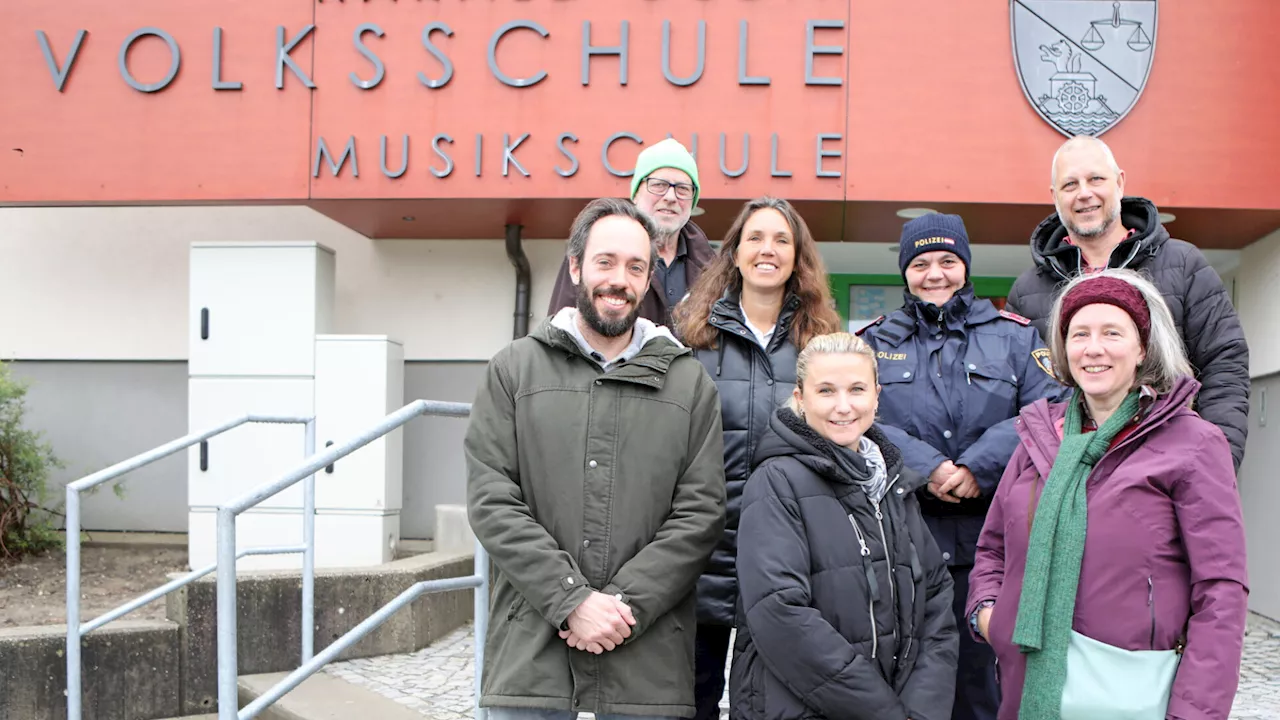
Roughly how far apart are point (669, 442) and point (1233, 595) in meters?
1.22

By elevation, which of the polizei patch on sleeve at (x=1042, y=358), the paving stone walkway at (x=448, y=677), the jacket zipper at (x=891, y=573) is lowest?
the paving stone walkway at (x=448, y=677)

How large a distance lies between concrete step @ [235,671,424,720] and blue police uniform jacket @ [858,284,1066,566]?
8.13ft

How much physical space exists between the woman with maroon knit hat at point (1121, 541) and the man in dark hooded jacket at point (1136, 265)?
67 centimetres

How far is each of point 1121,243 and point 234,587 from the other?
2.72 m

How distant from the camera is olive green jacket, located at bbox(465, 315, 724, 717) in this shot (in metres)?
2.39

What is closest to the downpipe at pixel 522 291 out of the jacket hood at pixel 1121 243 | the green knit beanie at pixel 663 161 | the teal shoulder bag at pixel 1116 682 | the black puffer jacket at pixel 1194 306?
the green knit beanie at pixel 663 161

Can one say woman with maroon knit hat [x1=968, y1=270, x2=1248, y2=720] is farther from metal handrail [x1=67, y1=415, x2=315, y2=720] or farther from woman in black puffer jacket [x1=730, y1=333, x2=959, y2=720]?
metal handrail [x1=67, y1=415, x2=315, y2=720]

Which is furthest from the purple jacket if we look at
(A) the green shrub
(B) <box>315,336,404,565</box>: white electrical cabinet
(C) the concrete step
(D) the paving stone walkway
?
(A) the green shrub

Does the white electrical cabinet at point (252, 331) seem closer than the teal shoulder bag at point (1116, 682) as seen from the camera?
No

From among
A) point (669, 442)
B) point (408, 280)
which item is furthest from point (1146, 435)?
→ point (408, 280)

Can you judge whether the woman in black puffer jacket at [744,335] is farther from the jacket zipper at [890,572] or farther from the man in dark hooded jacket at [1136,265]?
the man in dark hooded jacket at [1136,265]

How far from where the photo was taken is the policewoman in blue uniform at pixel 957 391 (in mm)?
2750

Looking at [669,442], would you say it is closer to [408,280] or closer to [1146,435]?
[1146,435]

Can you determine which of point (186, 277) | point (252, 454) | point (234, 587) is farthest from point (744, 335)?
point (186, 277)
